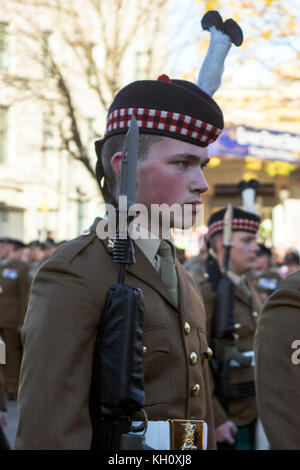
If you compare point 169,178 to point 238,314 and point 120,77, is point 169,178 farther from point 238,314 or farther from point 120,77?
point 120,77

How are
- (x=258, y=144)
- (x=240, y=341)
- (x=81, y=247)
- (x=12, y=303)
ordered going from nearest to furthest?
(x=81, y=247)
(x=240, y=341)
(x=12, y=303)
(x=258, y=144)

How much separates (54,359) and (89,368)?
4.1 inches

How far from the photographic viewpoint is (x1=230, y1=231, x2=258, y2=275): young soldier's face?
5.32m

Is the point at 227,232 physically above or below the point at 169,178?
above

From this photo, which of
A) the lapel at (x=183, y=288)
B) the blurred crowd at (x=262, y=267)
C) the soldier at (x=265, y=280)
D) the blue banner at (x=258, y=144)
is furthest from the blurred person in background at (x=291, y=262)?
the lapel at (x=183, y=288)

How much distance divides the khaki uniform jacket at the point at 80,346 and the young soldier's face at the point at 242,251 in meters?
2.99

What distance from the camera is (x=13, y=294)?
34.9 feet

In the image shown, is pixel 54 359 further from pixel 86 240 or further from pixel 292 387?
pixel 292 387

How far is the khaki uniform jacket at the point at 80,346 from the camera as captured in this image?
72.5 inches

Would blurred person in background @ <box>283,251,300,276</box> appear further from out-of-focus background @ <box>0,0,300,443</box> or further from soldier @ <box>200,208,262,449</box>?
soldier @ <box>200,208,262,449</box>

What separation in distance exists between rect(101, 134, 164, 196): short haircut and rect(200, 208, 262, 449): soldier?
2445 millimetres

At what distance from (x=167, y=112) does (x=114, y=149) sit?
209mm

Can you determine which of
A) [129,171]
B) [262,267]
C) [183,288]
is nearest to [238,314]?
[183,288]

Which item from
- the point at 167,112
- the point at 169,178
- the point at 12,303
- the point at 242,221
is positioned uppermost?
the point at 12,303
